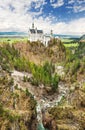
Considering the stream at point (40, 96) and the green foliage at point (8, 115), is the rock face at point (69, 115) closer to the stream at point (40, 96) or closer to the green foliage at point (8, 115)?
the green foliage at point (8, 115)

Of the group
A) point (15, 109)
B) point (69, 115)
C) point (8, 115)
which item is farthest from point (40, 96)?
point (8, 115)

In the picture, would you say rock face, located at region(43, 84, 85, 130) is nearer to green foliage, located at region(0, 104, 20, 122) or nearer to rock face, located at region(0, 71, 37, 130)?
rock face, located at region(0, 71, 37, 130)

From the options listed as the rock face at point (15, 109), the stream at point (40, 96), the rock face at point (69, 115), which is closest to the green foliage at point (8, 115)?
the rock face at point (15, 109)

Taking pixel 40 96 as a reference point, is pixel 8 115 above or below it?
above

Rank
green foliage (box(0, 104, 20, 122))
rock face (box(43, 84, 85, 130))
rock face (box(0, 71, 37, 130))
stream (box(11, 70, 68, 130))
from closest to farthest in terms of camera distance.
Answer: rock face (box(0, 71, 37, 130))
green foliage (box(0, 104, 20, 122))
rock face (box(43, 84, 85, 130))
stream (box(11, 70, 68, 130))

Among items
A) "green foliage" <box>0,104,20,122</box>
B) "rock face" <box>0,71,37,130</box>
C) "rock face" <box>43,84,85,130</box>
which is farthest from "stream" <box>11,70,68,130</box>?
"green foliage" <box>0,104,20,122</box>

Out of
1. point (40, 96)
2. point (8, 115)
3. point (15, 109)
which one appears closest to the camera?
point (8, 115)

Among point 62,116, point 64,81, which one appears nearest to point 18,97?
point 62,116

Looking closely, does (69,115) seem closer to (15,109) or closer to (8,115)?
(15,109)
